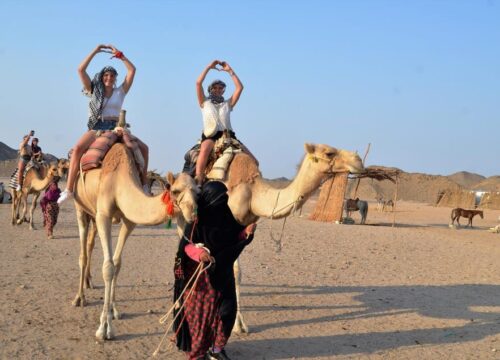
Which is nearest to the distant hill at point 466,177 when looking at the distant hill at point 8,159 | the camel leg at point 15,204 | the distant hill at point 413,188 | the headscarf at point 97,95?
the distant hill at point 413,188

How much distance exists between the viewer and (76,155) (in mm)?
7062

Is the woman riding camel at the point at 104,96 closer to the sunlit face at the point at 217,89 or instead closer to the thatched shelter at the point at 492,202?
the sunlit face at the point at 217,89

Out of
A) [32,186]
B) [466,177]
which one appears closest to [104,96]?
[32,186]

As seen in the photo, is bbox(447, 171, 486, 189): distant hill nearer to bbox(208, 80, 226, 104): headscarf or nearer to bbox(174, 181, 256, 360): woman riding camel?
bbox(208, 80, 226, 104): headscarf

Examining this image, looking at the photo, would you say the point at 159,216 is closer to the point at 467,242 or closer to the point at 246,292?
the point at 246,292

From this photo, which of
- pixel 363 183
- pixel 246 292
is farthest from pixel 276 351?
pixel 363 183

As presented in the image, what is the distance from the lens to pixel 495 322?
25.6 feet

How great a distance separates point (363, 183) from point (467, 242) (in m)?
48.1

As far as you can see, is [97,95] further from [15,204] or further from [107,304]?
[15,204]

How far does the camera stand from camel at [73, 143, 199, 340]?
4.97 meters

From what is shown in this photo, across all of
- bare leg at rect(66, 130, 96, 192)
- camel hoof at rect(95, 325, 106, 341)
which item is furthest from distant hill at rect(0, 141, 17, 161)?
camel hoof at rect(95, 325, 106, 341)

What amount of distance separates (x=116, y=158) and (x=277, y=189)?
2065 millimetres

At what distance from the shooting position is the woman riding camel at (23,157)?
17.7 metres

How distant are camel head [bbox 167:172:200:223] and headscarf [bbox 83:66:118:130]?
2.88 meters
